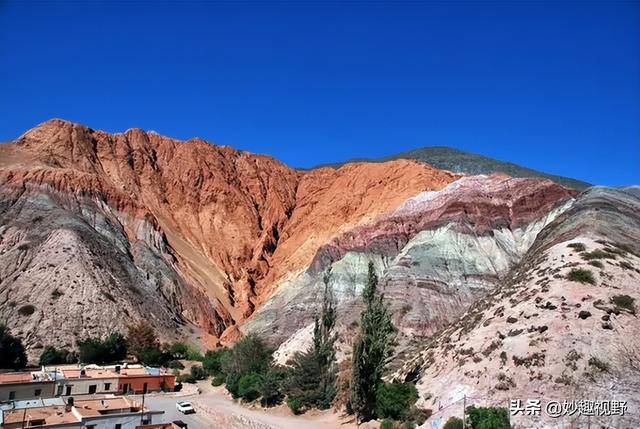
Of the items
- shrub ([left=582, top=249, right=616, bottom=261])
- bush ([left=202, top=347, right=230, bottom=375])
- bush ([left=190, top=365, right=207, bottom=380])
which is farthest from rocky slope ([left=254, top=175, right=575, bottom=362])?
shrub ([left=582, top=249, right=616, bottom=261])

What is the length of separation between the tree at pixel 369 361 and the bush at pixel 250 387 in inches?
431

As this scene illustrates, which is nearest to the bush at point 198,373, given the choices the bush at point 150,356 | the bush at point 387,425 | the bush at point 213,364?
the bush at point 213,364

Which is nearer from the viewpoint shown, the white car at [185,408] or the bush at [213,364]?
the white car at [185,408]

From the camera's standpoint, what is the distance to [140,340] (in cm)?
5644

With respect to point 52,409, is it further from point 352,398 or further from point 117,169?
point 117,169

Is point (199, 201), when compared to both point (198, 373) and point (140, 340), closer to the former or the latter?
point (140, 340)

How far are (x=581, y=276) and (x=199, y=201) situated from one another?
81.7 metres

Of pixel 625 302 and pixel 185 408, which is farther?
pixel 185 408

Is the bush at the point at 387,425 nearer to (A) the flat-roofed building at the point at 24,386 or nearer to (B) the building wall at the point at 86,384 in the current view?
(B) the building wall at the point at 86,384

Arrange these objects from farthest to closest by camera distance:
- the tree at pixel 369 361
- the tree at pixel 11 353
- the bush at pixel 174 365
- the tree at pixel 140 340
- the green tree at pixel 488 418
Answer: the tree at pixel 140 340 → the bush at pixel 174 365 → the tree at pixel 11 353 → the tree at pixel 369 361 → the green tree at pixel 488 418

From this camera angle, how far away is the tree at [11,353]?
153 feet

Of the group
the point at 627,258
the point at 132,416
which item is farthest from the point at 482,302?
the point at 132,416

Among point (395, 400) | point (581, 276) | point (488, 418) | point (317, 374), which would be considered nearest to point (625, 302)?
point (581, 276)

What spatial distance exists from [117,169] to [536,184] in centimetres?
7132
